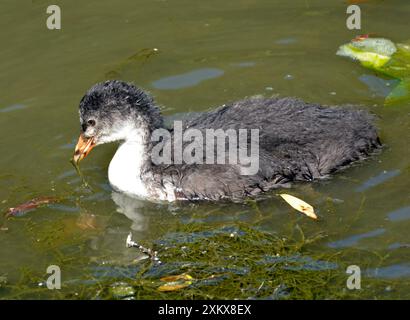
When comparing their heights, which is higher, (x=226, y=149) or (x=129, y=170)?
(x=226, y=149)

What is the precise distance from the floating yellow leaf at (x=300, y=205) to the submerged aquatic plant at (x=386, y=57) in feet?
6.34

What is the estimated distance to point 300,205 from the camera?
7.70m

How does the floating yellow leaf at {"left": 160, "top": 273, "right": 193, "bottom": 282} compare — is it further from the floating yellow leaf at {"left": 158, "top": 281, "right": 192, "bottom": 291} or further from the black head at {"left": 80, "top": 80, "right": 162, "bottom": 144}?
the black head at {"left": 80, "top": 80, "right": 162, "bottom": 144}

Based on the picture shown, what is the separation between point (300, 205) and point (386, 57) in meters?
2.65

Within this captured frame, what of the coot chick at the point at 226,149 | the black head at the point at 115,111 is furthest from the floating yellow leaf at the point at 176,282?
the black head at the point at 115,111

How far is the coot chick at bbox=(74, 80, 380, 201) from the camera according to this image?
25.9ft

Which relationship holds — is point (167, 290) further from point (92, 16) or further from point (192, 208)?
point (92, 16)

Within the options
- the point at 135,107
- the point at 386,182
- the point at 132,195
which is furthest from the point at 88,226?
the point at 386,182

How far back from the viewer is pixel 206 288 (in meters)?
6.69

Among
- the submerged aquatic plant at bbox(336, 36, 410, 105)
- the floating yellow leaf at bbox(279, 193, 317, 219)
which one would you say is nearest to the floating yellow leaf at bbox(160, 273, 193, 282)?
the floating yellow leaf at bbox(279, 193, 317, 219)

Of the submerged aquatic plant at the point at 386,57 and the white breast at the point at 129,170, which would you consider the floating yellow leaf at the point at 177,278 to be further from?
the submerged aquatic plant at the point at 386,57

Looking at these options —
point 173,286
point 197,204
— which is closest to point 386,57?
point 197,204

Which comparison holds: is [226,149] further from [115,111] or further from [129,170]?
[115,111]

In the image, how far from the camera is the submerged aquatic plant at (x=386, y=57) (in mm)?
9070
